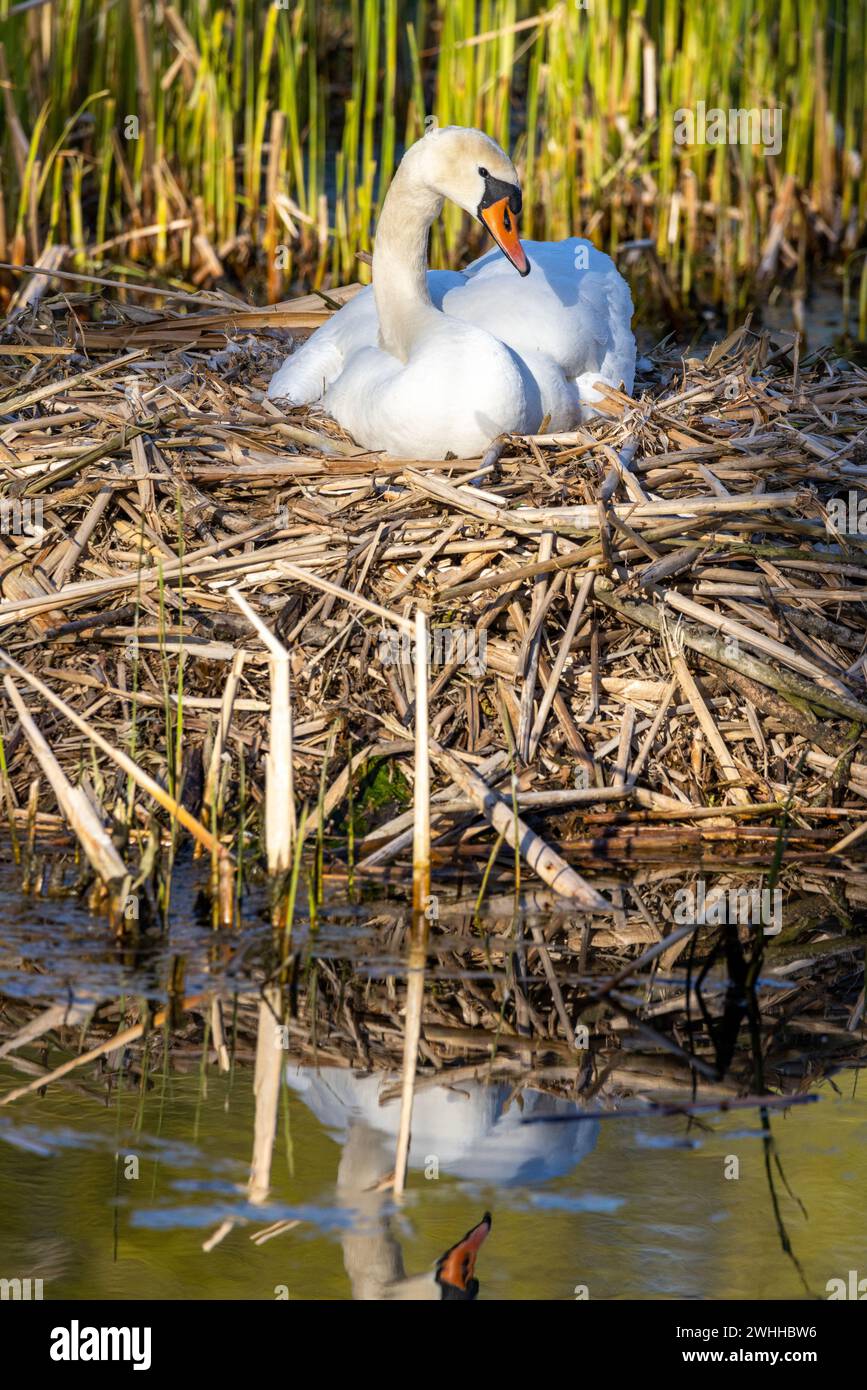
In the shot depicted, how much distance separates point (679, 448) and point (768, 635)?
1.09 meters

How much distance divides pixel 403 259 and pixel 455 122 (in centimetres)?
387

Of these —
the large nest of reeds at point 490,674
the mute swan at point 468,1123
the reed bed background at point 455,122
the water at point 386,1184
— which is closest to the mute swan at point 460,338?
the large nest of reeds at point 490,674

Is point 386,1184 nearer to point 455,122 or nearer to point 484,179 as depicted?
point 484,179

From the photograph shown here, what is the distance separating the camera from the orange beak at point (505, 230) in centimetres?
604

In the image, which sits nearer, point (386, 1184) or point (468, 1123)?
point (386, 1184)

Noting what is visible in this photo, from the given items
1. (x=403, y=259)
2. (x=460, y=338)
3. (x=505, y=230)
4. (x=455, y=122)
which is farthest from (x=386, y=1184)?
(x=455, y=122)

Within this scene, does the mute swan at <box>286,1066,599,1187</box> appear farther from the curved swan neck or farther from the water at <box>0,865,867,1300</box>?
the curved swan neck

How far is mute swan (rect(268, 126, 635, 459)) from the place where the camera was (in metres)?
5.81

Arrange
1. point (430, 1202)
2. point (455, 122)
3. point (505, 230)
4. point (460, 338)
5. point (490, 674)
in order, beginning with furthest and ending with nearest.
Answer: point (455, 122) < point (505, 230) < point (460, 338) < point (490, 674) < point (430, 1202)

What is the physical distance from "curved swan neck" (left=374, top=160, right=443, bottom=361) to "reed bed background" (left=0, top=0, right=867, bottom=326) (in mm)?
2917

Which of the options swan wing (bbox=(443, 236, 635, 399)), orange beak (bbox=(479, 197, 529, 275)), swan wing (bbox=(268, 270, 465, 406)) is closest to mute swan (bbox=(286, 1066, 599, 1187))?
swan wing (bbox=(443, 236, 635, 399))

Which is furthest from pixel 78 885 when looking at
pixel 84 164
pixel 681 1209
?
pixel 84 164

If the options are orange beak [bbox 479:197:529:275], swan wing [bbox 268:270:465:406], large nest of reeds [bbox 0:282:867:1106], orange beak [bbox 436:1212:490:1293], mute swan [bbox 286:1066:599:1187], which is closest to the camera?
orange beak [bbox 436:1212:490:1293]

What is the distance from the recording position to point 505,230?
6066 millimetres
